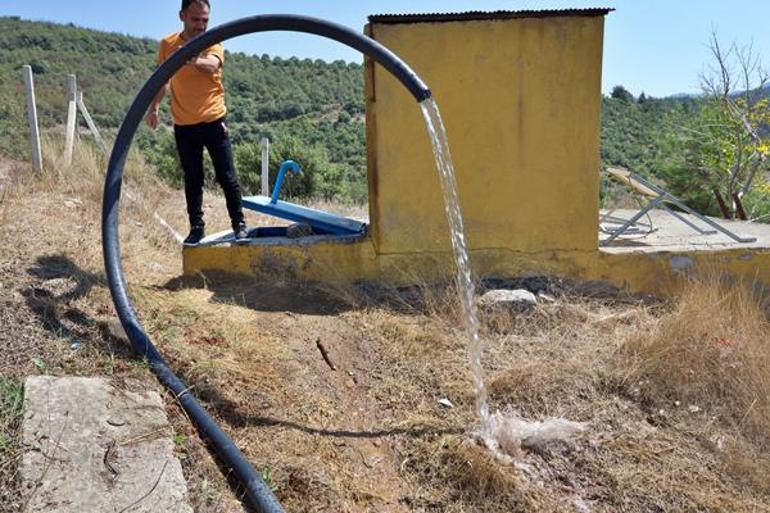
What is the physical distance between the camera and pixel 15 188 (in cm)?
562

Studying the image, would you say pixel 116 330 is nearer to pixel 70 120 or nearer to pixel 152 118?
pixel 152 118

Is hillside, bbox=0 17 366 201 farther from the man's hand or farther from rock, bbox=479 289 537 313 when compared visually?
rock, bbox=479 289 537 313

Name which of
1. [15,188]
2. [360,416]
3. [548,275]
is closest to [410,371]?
[360,416]

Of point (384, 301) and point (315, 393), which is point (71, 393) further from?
point (384, 301)

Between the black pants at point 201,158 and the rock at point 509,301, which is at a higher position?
the black pants at point 201,158

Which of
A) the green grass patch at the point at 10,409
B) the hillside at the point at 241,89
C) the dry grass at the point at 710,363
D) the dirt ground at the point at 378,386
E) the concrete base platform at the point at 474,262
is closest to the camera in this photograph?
the green grass patch at the point at 10,409

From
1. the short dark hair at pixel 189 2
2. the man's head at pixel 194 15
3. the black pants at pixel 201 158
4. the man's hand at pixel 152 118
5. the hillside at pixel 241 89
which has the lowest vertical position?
the black pants at pixel 201 158

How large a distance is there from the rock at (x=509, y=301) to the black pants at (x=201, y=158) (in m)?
1.83

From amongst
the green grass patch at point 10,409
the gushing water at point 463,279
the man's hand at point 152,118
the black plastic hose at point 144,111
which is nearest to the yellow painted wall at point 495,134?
the gushing water at point 463,279

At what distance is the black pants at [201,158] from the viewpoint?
4258mm

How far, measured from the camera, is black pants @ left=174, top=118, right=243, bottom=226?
14.0 ft

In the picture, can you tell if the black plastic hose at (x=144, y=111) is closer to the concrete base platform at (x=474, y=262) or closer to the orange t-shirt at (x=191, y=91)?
the orange t-shirt at (x=191, y=91)

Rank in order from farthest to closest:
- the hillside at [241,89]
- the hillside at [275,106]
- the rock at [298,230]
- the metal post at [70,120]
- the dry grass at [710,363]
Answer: the hillside at [241,89] < the hillside at [275,106] < the metal post at [70,120] < the rock at [298,230] < the dry grass at [710,363]

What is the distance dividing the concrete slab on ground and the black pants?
6.37 ft
